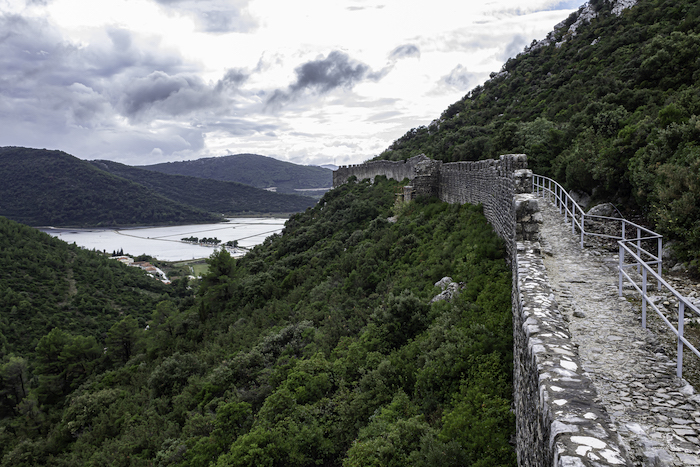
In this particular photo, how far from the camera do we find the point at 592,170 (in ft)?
40.3

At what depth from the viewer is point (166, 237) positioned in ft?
472

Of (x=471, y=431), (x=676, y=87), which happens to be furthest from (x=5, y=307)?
(x=676, y=87)

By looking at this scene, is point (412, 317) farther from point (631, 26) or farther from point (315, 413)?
point (631, 26)

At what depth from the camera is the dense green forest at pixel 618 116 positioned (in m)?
8.53

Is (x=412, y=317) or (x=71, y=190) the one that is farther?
(x=71, y=190)

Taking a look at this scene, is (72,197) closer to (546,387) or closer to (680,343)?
(546,387)

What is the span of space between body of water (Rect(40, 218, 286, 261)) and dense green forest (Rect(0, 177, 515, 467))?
7702 centimetres

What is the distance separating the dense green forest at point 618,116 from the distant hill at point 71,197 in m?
168

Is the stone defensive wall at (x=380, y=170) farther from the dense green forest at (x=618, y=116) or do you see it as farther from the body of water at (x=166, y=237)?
the body of water at (x=166, y=237)

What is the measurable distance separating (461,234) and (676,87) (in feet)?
48.2

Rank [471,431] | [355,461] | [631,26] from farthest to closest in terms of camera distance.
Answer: [631,26]
[355,461]
[471,431]

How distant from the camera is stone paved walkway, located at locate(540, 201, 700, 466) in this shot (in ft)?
9.07

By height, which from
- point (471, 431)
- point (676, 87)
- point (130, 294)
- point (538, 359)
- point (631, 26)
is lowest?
point (130, 294)

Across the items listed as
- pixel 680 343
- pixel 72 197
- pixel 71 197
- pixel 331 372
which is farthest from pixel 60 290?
pixel 71 197
